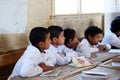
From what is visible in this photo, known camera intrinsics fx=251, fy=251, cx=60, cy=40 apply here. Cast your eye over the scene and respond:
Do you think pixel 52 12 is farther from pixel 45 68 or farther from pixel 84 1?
pixel 45 68

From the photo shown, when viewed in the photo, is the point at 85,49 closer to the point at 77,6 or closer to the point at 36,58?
the point at 36,58

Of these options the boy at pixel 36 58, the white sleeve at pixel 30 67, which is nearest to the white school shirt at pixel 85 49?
the boy at pixel 36 58

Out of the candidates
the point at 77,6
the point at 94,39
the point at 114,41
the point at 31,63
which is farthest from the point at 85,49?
the point at 77,6

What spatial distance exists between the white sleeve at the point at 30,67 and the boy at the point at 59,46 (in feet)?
1.62

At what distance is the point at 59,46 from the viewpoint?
3020 mm

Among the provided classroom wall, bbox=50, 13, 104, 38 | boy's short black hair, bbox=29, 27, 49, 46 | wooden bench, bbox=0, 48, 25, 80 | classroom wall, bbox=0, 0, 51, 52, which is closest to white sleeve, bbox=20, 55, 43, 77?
boy's short black hair, bbox=29, 27, 49, 46

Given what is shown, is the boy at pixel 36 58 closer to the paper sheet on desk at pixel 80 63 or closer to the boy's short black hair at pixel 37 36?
the boy's short black hair at pixel 37 36

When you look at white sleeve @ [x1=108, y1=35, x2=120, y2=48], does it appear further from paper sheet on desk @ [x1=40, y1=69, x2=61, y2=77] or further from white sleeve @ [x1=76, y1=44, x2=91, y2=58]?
paper sheet on desk @ [x1=40, y1=69, x2=61, y2=77]

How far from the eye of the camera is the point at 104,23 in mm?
5074

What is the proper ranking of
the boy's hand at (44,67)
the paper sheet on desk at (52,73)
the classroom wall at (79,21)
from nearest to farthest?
the paper sheet on desk at (52,73) → the boy's hand at (44,67) → the classroom wall at (79,21)

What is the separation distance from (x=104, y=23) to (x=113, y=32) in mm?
1030

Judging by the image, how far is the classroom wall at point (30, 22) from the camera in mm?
2832

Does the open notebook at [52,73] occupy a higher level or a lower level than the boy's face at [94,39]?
lower

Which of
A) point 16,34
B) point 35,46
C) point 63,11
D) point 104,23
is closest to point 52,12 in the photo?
point 63,11
